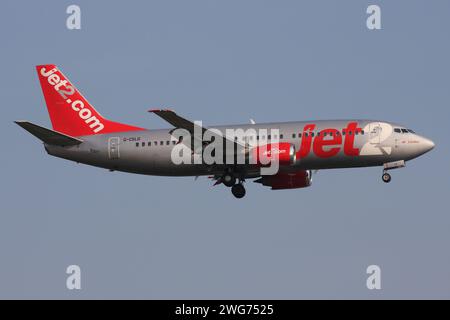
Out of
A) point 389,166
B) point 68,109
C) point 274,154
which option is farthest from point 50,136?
point 389,166

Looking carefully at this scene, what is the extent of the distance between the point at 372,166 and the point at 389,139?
228cm

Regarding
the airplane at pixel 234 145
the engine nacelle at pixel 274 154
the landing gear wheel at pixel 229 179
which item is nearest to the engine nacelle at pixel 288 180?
the airplane at pixel 234 145

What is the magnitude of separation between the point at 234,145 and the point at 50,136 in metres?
13.7

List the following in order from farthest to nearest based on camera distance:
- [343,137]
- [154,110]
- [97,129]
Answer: [97,129], [343,137], [154,110]

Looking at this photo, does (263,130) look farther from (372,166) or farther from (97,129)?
(97,129)

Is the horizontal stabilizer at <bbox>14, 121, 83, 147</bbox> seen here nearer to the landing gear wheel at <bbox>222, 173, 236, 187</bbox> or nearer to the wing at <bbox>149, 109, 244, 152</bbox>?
the wing at <bbox>149, 109, 244, 152</bbox>

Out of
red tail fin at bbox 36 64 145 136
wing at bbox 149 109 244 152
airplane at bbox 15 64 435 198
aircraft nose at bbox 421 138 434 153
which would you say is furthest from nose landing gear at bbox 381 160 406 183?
red tail fin at bbox 36 64 145 136

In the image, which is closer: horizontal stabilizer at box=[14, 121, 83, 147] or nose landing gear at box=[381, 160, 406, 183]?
nose landing gear at box=[381, 160, 406, 183]

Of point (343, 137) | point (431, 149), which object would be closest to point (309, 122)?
point (343, 137)

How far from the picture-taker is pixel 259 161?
229ft

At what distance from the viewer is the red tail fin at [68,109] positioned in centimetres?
→ 7600

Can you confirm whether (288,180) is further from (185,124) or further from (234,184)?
(185,124)

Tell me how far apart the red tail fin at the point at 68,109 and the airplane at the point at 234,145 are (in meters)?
0.08

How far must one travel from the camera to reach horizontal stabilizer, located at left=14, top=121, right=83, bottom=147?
7100cm
